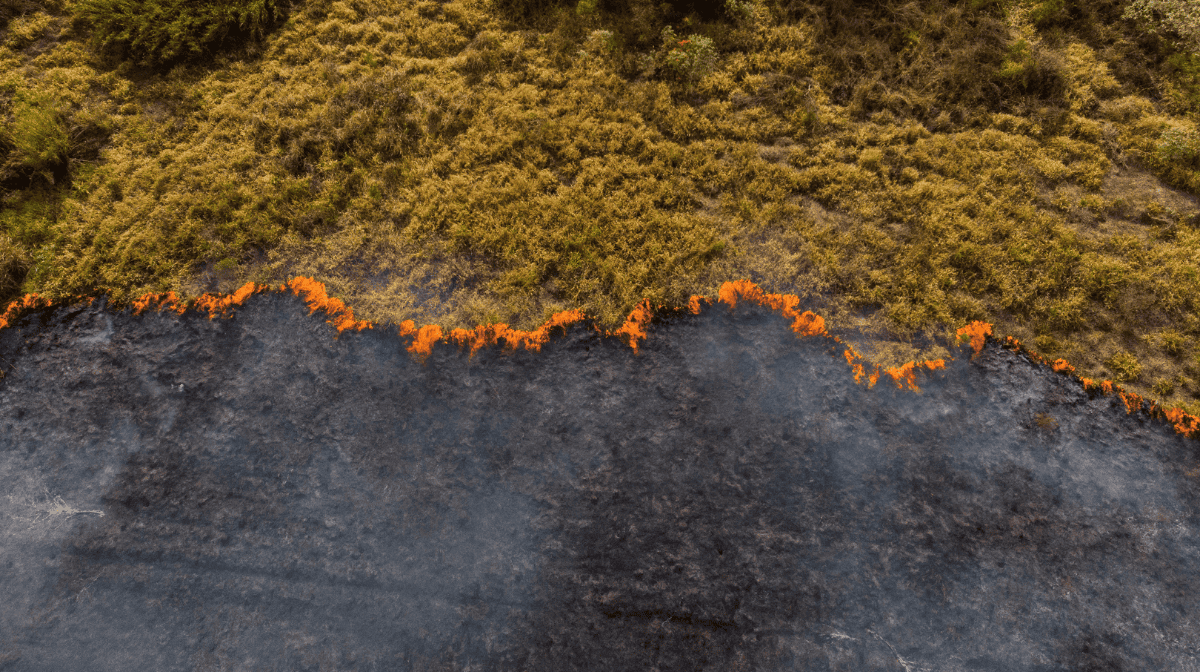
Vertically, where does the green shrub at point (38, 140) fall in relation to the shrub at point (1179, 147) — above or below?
below

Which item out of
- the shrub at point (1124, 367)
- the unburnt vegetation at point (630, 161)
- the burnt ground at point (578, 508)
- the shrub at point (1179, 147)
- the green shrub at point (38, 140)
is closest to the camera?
the burnt ground at point (578, 508)

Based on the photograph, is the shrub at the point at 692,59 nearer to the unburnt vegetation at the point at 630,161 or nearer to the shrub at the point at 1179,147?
the unburnt vegetation at the point at 630,161

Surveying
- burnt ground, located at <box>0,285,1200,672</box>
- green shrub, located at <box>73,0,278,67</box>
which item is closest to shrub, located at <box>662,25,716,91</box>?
burnt ground, located at <box>0,285,1200,672</box>

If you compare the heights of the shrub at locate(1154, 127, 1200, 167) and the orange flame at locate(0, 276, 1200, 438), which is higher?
the shrub at locate(1154, 127, 1200, 167)

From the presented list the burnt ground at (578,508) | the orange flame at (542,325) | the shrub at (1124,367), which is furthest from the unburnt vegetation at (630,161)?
the burnt ground at (578,508)

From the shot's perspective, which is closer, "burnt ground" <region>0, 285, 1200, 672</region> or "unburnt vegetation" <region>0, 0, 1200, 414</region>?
"burnt ground" <region>0, 285, 1200, 672</region>

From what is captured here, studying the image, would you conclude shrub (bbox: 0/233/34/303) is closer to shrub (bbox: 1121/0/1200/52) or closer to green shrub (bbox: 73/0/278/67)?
green shrub (bbox: 73/0/278/67)
